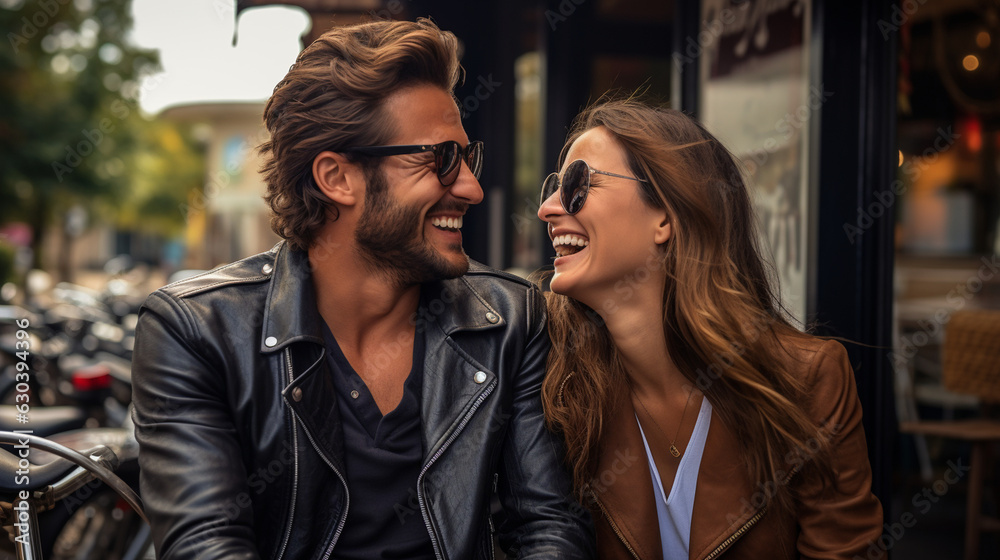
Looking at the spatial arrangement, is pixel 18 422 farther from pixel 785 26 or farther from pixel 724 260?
pixel 785 26

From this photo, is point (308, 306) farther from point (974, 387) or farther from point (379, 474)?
point (974, 387)

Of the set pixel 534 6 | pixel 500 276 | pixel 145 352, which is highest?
pixel 534 6

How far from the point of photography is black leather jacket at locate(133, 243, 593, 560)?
214cm

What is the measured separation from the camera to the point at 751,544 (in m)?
2.41

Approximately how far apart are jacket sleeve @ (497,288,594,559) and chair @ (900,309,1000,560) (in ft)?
9.43

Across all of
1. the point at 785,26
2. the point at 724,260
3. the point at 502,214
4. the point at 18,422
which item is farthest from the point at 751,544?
the point at 502,214

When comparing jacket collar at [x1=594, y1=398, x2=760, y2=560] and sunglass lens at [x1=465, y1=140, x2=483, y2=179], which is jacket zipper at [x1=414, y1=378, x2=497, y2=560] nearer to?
jacket collar at [x1=594, y1=398, x2=760, y2=560]

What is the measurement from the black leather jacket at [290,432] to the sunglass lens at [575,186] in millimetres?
426

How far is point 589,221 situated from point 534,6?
581 cm

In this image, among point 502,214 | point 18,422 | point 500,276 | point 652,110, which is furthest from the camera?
point 502,214

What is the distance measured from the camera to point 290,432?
228cm

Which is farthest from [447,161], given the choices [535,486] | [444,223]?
[535,486]

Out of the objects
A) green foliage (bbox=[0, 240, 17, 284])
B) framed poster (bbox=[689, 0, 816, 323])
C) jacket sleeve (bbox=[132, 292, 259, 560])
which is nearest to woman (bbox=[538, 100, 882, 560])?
jacket sleeve (bbox=[132, 292, 259, 560])

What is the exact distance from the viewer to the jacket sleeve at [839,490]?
227cm
